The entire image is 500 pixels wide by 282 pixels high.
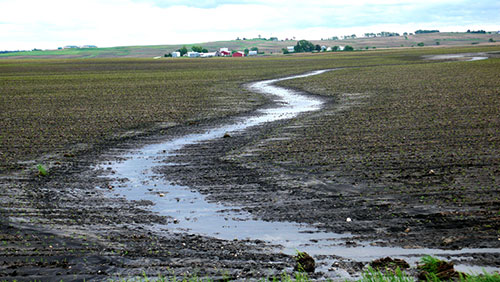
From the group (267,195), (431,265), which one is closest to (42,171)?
(267,195)

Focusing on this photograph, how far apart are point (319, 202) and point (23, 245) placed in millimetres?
6077

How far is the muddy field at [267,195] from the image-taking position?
8.08m

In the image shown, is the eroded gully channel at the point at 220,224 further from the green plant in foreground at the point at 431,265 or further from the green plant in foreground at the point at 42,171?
the green plant in foreground at the point at 42,171

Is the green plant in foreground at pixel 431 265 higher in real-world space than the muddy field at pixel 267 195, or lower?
higher

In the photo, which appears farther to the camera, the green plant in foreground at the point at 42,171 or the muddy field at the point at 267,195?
the green plant in foreground at the point at 42,171

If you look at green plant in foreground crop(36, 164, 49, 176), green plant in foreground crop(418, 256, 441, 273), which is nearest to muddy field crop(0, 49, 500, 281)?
green plant in foreground crop(36, 164, 49, 176)

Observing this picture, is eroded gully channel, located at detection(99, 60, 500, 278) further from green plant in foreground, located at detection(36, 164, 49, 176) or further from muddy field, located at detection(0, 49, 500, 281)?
green plant in foreground, located at detection(36, 164, 49, 176)

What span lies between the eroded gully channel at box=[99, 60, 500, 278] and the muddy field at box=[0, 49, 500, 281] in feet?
0.74

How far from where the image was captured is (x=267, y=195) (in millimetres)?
11742

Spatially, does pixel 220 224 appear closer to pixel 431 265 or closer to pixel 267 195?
pixel 267 195

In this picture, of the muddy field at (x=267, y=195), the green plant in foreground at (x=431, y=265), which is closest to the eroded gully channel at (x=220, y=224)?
the muddy field at (x=267, y=195)

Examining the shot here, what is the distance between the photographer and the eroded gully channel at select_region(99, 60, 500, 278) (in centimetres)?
806

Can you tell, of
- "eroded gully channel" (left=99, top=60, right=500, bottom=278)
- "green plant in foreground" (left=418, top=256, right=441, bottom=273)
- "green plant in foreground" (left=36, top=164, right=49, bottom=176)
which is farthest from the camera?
"green plant in foreground" (left=36, top=164, right=49, bottom=176)

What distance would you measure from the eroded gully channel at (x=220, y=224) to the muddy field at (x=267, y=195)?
23cm
